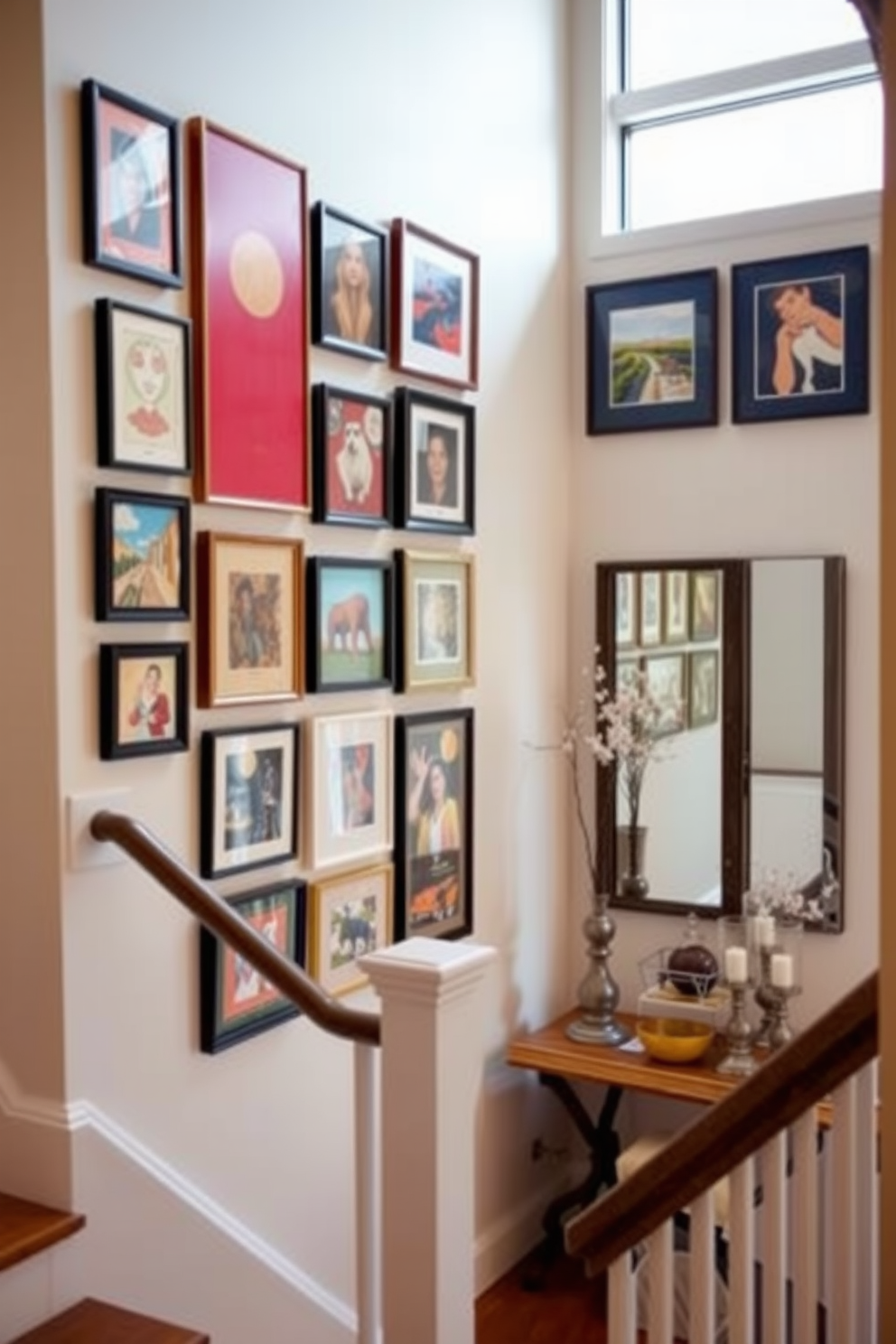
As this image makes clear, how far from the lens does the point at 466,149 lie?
3.29 metres

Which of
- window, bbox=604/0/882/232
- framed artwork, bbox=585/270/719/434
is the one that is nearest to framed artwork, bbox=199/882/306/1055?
framed artwork, bbox=585/270/719/434

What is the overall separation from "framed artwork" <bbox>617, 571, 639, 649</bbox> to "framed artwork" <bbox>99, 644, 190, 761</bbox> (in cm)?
177

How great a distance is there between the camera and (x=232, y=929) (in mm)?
2004

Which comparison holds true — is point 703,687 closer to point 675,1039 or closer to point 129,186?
point 675,1039

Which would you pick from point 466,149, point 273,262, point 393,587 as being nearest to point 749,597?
point 393,587

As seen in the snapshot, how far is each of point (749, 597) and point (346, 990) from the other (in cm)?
166

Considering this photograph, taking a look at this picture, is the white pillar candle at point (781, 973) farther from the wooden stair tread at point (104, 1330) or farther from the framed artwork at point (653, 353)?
the wooden stair tread at point (104, 1330)

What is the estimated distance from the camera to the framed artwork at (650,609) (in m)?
3.71

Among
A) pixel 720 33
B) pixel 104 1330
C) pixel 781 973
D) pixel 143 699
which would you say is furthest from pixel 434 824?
pixel 720 33

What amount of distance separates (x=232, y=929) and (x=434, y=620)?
130 centimetres

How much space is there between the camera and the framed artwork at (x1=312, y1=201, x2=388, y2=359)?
2.68 metres

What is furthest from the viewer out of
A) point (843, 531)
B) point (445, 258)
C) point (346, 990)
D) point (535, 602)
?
point (535, 602)

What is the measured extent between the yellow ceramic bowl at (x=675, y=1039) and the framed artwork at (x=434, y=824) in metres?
0.58

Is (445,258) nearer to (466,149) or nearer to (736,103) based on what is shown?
(466,149)
